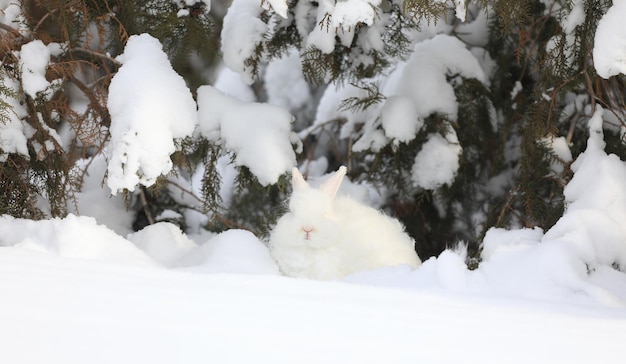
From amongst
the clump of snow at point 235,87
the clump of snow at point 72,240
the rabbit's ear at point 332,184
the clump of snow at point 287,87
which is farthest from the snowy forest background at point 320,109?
the clump of snow at point 235,87

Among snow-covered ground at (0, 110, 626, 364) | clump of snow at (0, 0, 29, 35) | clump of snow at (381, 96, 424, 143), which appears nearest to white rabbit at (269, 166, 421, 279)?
snow-covered ground at (0, 110, 626, 364)

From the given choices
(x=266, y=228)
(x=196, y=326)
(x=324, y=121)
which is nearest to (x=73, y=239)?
(x=196, y=326)

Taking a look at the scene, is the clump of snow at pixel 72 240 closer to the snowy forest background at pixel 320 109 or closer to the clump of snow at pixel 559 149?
the snowy forest background at pixel 320 109

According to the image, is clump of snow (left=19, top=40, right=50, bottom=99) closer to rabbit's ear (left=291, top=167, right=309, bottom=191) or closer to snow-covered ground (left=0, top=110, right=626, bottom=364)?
snow-covered ground (left=0, top=110, right=626, bottom=364)

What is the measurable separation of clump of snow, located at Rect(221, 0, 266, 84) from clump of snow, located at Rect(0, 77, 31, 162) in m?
1.05

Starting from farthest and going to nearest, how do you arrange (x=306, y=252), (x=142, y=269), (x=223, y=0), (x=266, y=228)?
(x=223, y=0) < (x=266, y=228) < (x=306, y=252) < (x=142, y=269)

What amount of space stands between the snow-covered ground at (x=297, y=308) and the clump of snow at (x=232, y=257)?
0.02m

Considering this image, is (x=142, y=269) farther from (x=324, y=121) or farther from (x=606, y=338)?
(x=324, y=121)

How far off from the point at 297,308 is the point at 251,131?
65.7 inches

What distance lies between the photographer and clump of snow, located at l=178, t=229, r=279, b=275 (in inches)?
107

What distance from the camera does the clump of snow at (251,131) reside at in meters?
3.44

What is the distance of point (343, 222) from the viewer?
3.21m

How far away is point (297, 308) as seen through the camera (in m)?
1.95

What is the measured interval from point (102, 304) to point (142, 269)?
354 mm
